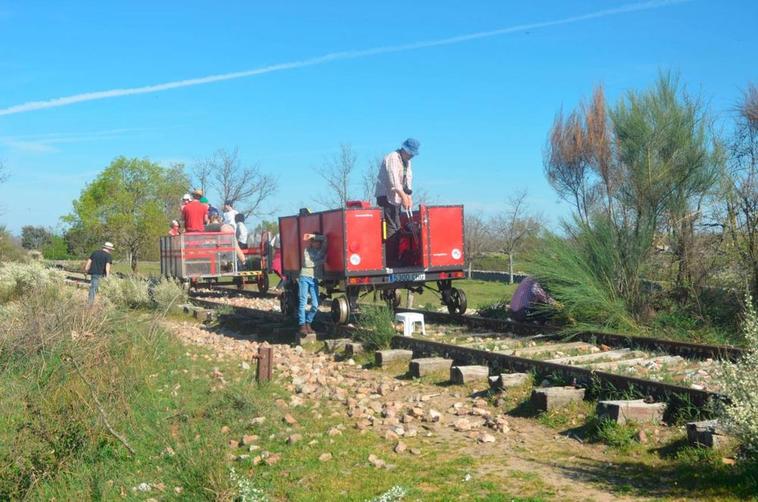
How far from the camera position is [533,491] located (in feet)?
17.1

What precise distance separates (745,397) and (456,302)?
29.4ft

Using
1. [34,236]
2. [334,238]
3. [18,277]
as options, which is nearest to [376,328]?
[334,238]

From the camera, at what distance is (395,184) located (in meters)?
12.7

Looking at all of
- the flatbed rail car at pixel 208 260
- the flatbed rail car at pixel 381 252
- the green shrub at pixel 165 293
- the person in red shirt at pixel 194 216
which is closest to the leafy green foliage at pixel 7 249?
the flatbed rail car at pixel 208 260

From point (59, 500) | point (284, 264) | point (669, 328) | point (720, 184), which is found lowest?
point (59, 500)

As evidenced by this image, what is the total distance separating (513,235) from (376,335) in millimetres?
31724

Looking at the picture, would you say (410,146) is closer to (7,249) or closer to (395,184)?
(395,184)

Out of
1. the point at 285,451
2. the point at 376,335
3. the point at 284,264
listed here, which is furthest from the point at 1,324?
the point at 284,264

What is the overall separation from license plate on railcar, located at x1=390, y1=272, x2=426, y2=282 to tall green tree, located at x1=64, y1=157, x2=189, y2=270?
25.1 metres

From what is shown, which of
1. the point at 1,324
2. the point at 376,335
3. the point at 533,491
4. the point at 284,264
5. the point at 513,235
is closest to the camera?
the point at 533,491

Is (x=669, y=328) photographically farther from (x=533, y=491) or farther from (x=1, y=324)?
(x=1, y=324)

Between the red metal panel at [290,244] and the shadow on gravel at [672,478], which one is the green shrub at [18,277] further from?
the shadow on gravel at [672,478]

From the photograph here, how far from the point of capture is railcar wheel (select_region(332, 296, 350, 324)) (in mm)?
12906

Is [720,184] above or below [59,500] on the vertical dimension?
above
